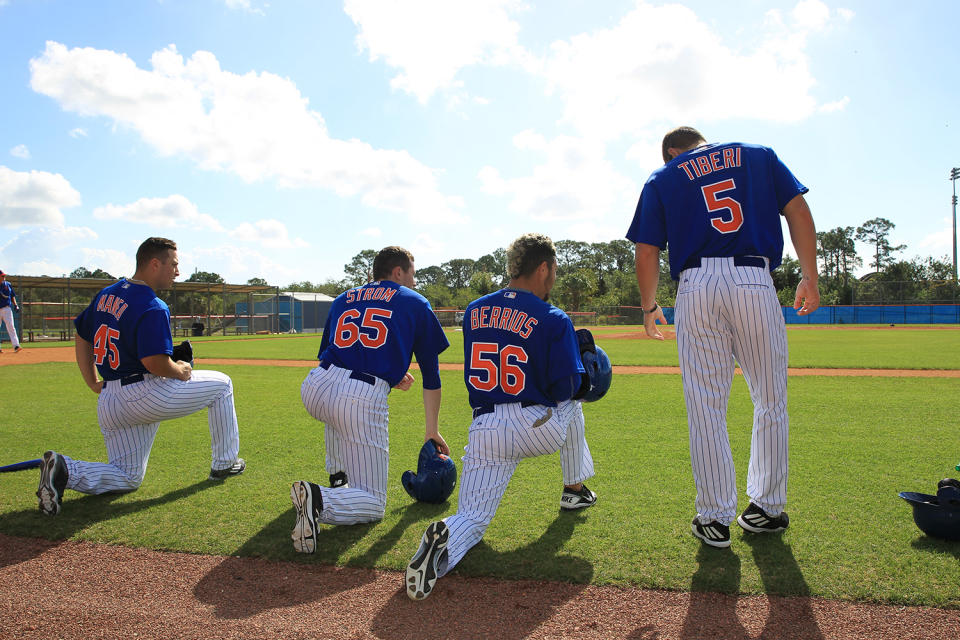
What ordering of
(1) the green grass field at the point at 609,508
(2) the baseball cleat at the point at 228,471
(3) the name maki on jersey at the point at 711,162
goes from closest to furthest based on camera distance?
(1) the green grass field at the point at 609,508 < (3) the name maki on jersey at the point at 711,162 < (2) the baseball cleat at the point at 228,471

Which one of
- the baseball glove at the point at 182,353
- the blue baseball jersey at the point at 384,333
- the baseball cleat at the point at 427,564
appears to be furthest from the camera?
the baseball glove at the point at 182,353

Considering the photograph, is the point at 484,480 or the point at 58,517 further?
the point at 58,517

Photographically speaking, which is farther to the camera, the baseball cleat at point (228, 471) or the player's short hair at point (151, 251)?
the baseball cleat at point (228, 471)

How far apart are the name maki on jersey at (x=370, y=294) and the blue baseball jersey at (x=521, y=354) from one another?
0.66m

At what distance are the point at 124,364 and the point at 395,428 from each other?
9.06 ft

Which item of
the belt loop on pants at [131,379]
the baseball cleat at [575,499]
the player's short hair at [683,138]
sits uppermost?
the player's short hair at [683,138]

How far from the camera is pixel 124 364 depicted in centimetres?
376

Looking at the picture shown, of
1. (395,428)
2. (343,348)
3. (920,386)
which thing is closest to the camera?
(343,348)

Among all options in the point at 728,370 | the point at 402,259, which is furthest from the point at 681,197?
the point at 402,259

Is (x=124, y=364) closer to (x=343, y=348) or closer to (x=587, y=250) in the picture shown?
(x=343, y=348)

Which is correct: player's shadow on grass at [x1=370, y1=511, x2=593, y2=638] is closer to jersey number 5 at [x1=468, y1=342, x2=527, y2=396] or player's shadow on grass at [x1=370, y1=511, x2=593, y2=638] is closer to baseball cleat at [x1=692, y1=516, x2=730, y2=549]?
baseball cleat at [x1=692, y1=516, x2=730, y2=549]

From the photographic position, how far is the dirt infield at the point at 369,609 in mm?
2182

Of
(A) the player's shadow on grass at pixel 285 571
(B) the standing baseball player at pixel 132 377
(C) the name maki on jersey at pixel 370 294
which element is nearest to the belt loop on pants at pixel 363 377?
(C) the name maki on jersey at pixel 370 294

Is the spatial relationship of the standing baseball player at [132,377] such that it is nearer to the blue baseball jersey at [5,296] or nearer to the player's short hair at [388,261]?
the player's short hair at [388,261]
